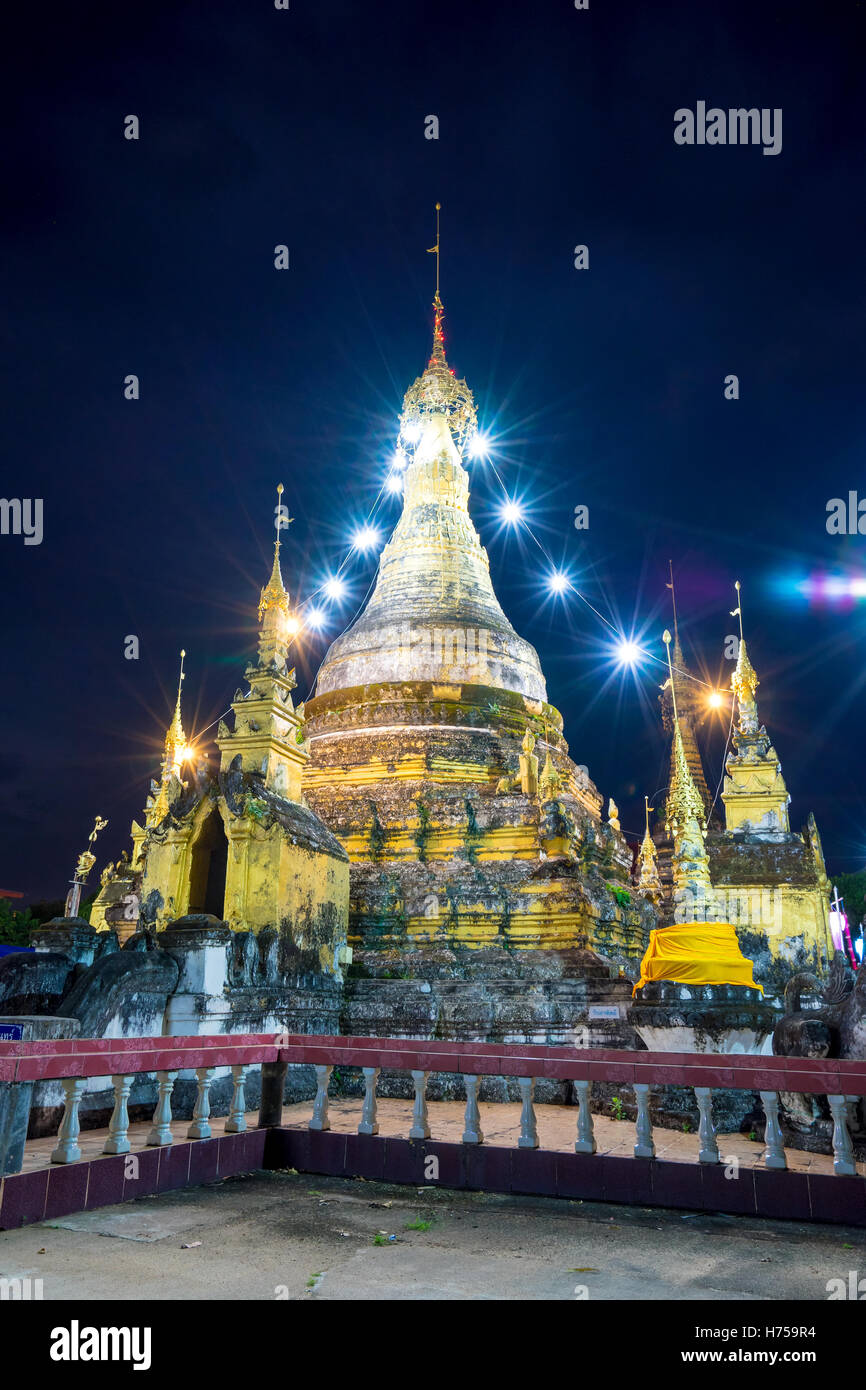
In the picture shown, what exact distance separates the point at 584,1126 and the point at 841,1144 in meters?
1.81

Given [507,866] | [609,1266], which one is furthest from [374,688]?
[609,1266]

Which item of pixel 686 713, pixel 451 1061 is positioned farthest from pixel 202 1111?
pixel 686 713

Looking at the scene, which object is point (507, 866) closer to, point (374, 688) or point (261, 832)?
point (261, 832)

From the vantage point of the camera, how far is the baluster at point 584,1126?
280 inches

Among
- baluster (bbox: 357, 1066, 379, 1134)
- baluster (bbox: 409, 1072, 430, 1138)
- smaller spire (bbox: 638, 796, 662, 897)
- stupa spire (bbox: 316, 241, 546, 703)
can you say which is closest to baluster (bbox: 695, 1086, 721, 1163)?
baluster (bbox: 409, 1072, 430, 1138)

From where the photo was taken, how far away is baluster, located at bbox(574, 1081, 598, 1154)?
7109 millimetres

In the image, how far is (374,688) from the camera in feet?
84.1

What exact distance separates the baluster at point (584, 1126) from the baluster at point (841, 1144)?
1.68 metres

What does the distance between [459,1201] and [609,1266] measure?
1933 mm

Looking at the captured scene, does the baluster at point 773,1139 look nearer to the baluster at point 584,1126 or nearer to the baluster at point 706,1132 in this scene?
the baluster at point 706,1132

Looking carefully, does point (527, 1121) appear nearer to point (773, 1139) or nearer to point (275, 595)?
point (773, 1139)

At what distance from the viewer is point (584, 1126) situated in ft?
23.6

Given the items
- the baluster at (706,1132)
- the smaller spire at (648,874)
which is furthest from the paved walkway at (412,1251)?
the smaller spire at (648,874)

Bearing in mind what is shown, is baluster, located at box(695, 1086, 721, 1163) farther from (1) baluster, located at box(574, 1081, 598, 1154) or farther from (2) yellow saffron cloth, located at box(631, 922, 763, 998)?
(2) yellow saffron cloth, located at box(631, 922, 763, 998)
